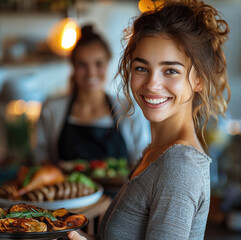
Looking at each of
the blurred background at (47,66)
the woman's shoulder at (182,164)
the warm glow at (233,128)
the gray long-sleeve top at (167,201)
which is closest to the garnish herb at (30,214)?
the gray long-sleeve top at (167,201)

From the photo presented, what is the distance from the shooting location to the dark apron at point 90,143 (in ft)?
9.86

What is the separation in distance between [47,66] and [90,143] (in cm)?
208

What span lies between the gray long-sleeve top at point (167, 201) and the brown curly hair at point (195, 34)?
179 millimetres

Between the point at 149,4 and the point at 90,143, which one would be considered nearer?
the point at 149,4

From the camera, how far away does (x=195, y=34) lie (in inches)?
50.4

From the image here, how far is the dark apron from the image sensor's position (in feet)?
9.86

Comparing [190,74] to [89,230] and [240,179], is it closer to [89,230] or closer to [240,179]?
[89,230]

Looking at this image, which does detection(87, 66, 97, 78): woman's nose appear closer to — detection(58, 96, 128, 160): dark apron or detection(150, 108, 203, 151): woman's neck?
detection(58, 96, 128, 160): dark apron

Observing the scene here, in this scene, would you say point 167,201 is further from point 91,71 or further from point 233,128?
point 233,128

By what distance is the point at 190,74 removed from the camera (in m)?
1.28

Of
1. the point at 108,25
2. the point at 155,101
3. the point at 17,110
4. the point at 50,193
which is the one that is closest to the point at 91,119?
the point at 50,193

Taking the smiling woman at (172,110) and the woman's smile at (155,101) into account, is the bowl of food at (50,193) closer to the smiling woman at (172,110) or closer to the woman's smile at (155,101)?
the smiling woman at (172,110)

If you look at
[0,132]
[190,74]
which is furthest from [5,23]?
[190,74]

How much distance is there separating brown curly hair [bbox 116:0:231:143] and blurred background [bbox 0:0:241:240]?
1.97 m
